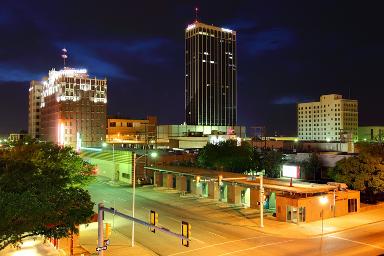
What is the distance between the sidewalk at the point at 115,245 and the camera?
32781 mm

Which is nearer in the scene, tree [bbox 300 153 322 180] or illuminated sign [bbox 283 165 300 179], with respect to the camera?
illuminated sign [bbox 283 165 300 179]

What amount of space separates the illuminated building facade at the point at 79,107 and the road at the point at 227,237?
447 ft

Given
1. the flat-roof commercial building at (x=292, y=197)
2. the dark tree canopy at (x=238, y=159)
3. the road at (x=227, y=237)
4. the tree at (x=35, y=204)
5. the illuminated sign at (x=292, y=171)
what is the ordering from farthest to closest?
the dark tree canopy at (x=238, y=159) → the illuminated sign at (x=292, y=171) → the flat-roof commercial building at (x=292, y=197) → the road at (x=227, y=237) → the tree at (x=35, y=204)

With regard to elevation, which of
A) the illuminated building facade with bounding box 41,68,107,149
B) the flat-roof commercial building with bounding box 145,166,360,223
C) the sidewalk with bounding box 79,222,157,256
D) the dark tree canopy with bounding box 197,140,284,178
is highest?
the illuminated building facade with bounding box 41,68,107,149

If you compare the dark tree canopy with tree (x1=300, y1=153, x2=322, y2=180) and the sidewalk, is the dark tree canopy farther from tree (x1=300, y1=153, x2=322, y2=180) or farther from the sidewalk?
the sidewalk

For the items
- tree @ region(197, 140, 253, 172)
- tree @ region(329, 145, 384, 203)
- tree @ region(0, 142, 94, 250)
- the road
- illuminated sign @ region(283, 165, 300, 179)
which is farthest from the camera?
tree @ region(197, 140, 253, 172)

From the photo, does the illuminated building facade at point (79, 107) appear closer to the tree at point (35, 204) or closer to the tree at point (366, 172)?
the tree at point (366, 172)

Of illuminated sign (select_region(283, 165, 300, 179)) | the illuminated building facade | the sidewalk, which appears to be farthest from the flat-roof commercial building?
the illuminated building facade

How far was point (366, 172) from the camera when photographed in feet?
180

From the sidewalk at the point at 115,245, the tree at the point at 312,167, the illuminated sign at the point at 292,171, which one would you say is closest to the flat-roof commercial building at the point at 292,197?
the illuminated sign at the point at 292,171

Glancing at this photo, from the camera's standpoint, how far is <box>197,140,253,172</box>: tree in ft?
266

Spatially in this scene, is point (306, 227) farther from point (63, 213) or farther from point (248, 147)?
point (248, 147)

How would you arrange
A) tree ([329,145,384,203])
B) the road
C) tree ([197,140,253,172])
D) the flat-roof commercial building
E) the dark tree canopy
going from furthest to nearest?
tree ([197,140,253,172]), the dark tree canopy, tree ([329,145,384,203]), the flat-roof commercial building, the road

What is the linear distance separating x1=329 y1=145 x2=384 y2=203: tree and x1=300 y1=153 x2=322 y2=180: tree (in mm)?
17204
